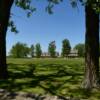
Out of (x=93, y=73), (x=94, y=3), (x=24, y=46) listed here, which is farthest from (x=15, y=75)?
(x=24, y=46)

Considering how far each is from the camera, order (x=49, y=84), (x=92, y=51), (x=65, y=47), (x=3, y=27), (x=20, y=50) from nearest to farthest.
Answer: (x=92, y=51)
(x=49, y=84)
(x=3, y=27)
(x=20, y=50)
(x=65, y=47)

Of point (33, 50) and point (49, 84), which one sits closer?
point (49, 84)

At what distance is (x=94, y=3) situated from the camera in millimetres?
11805

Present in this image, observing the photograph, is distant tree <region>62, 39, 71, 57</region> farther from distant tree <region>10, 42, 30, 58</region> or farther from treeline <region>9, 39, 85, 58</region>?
distant tree <region>10, 42, 30, 58</region>

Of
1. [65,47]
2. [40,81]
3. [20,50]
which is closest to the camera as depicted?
[40,81]

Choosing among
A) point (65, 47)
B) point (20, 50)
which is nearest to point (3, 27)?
point (20, 50)

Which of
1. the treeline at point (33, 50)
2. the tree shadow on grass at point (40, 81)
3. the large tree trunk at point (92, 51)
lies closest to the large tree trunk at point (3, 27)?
the tree shadow on grass at point (40, 81)

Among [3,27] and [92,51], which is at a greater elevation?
[3,27]

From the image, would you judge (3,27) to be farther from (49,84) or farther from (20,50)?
(20,50)

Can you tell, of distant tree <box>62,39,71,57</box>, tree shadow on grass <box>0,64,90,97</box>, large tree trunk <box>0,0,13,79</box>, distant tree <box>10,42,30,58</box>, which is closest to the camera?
tree shadow on grass <box>0,64,90,97</box>

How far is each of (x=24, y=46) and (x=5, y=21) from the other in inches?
3688

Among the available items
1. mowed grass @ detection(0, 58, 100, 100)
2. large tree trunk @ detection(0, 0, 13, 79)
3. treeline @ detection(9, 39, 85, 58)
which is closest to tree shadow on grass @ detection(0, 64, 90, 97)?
mowed grass @ detection(0, 58, 100, 100)

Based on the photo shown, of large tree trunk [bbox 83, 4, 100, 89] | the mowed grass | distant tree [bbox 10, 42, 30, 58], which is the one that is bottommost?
the mowed grass

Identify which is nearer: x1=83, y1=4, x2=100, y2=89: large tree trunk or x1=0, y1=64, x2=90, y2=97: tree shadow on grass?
x1=83, y1=4, x2=100, y2=89: large tree trunk
